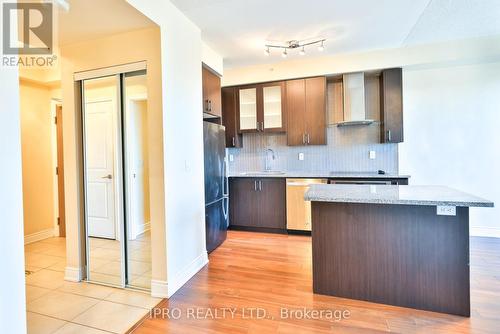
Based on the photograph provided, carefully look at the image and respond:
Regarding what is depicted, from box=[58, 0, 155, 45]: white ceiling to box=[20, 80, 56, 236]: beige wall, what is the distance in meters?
2.02

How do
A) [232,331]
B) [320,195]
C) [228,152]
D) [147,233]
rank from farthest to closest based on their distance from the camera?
[228,152] → [147,233] → [320,195] → [232,331]

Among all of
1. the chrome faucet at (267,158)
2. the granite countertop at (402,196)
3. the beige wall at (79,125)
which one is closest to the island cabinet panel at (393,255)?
the granite countertop at (402,196)

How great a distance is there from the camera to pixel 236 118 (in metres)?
4.57

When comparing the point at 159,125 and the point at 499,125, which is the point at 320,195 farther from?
the point at 499,125

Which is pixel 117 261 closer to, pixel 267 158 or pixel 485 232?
pixel 267 158

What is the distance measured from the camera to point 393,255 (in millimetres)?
2152

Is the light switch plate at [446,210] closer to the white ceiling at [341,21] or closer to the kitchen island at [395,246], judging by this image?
the kitchen island at [395,246]

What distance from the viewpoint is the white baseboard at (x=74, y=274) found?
2.68 meters

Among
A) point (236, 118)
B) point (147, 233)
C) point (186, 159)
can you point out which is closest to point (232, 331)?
point (147, 233)

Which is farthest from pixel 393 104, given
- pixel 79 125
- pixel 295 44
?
pixel 79 125

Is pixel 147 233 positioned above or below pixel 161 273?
above

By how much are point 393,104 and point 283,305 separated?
328 centimetres

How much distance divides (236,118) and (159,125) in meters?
2.34

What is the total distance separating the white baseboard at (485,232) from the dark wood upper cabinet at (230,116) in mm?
3850
